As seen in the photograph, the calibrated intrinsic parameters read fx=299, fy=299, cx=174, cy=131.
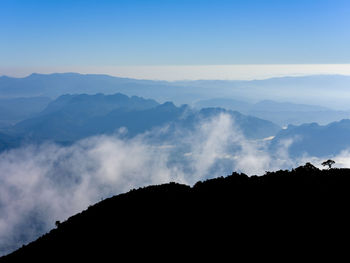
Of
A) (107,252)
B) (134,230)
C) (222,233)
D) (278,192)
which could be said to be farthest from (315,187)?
(107,252)

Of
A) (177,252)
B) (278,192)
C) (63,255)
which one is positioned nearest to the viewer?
(177,252)

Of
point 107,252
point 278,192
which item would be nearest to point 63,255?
point 107,252

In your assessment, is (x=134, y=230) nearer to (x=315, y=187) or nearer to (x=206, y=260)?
(x=206, y=260)

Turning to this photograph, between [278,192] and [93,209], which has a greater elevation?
[278,192]

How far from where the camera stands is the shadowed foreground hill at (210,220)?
24.1 metres

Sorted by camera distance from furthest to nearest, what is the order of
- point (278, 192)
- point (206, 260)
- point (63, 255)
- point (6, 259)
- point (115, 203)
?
point (115, 203)
point (6, 259)
point (278, 192)
point (63, 255)
point (206, 260)

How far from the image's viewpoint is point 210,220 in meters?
27.9

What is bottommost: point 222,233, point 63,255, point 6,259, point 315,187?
point 6,259

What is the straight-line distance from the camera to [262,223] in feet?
84.3

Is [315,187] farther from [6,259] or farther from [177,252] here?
[6,259]

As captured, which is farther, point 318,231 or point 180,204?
point 180,204

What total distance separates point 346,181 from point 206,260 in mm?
20333

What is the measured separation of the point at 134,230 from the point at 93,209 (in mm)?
11092

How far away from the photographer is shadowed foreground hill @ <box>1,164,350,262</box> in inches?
950
